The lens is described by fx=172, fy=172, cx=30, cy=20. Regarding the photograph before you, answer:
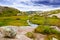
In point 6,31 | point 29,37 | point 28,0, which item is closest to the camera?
point 6,31

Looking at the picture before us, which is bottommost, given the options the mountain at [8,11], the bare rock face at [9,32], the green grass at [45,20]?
the bare rock face at [9,32]

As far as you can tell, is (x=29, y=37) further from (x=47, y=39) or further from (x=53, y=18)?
(x=53, y=18)

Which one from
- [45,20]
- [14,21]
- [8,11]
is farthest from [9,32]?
[45,20]

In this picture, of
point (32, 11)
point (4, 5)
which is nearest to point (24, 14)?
point (32, 11)

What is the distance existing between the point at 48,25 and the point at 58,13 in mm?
327

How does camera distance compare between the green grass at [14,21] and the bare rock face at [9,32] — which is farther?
the green grass at [14,21]

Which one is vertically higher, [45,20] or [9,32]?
[45,20]

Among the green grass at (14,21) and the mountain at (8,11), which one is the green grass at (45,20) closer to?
the green grass at (14,21)

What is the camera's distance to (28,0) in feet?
10.9

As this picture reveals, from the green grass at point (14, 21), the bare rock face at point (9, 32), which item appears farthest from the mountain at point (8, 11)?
the bare rock face at point (9, 32)

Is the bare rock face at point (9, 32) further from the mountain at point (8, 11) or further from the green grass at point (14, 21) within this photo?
the mountain at point (8, 11)

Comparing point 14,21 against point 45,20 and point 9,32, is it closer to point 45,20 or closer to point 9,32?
point 9,32

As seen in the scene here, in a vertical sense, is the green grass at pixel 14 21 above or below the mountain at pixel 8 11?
below

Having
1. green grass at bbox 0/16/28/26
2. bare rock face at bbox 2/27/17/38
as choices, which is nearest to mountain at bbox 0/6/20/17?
green grass at bbox 0/16/28/26
